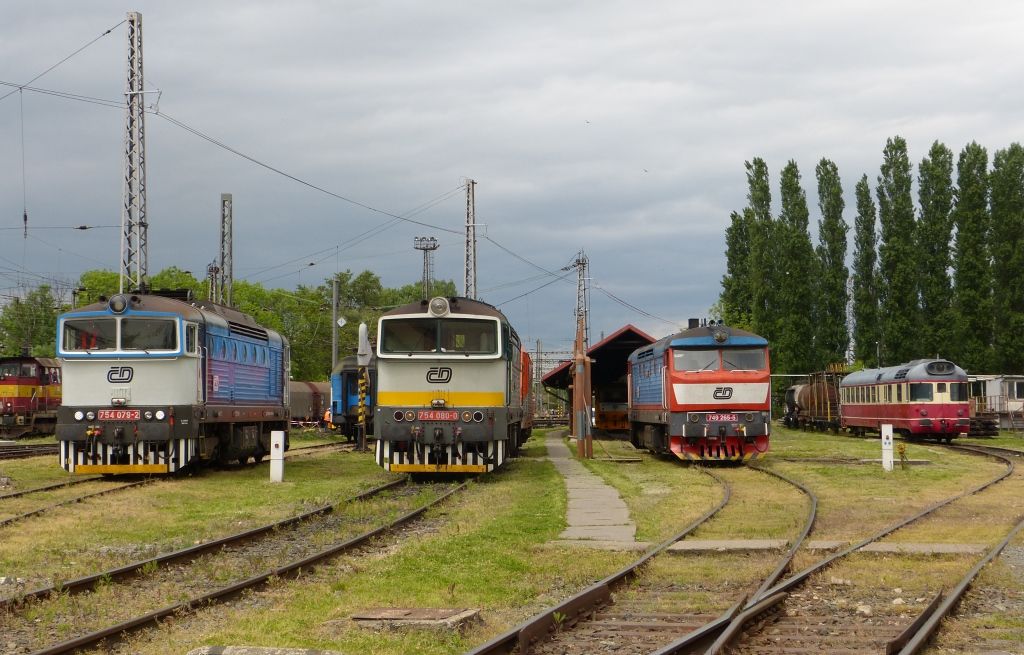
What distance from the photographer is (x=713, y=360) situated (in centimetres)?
2595

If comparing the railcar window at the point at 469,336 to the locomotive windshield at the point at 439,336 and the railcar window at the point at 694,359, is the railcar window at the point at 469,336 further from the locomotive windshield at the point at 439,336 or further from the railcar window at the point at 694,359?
the railcar window at the point at 694,359

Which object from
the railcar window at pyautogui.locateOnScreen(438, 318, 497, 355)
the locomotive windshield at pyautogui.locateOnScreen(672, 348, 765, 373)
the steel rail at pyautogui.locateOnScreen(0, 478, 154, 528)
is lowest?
the steel rail at pyautogui.locateOnScreen(0, 478, 154, 528)

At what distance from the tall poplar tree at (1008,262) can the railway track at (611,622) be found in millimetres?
47919

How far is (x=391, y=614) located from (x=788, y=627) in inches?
115

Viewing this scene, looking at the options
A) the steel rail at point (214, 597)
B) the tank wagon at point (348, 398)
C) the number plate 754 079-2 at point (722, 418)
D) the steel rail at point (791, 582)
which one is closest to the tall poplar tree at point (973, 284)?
the tank wagon at point (348, 398)

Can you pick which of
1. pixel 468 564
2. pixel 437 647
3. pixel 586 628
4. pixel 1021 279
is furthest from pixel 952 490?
Answer: pixel 1021 279

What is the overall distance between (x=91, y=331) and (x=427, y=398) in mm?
6400

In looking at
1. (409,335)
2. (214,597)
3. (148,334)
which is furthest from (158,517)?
(409,335)

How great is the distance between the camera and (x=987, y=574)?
33.4 ft

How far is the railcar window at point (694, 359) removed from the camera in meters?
25.9

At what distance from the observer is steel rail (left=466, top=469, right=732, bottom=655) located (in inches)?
281

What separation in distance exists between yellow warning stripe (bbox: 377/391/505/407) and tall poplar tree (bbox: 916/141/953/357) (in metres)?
39.2

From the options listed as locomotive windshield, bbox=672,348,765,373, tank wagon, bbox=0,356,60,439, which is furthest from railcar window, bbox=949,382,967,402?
tank wagon, bbox=0,356,60,439

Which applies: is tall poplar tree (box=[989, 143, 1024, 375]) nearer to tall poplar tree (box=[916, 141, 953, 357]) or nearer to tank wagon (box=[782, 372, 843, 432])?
tall poplar tree (box=[916, 141, 953, 357])
